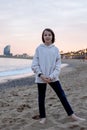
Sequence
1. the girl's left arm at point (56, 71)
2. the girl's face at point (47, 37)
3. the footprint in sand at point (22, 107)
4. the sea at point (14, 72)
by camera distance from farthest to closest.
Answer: the sea at point (14, 72), the footprint in sand at point (22, 107), the girl's face at point (47, 37), the girl's left arm at point (56, 71)

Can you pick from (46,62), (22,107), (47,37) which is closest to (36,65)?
(46,62)

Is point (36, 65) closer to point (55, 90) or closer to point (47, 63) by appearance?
point (47, 63)

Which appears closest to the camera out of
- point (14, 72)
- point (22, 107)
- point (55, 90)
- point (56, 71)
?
point (56, 71)

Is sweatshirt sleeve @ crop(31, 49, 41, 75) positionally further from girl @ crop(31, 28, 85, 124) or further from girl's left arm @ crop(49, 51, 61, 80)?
girl's left arm @ crop(49, 51, 61, 80)

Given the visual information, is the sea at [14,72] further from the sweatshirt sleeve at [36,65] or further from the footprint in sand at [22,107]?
the sweatshirt sleeve at [36,65]

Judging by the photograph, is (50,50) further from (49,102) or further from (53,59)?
(49,102)

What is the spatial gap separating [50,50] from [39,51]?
0.64 feet

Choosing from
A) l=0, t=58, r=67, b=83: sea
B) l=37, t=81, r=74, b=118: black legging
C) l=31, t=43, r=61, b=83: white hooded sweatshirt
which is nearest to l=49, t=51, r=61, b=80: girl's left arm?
l=31, t=43, r=61, b=83: white hooded sweatshirt

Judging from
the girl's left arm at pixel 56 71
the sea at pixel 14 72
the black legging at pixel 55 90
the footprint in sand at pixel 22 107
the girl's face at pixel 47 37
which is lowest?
the sea at pixel 14 72

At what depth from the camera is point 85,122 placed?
6473mm

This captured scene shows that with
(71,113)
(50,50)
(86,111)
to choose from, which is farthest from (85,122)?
(50,50)

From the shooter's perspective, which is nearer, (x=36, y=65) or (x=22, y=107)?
(x=36, y=65)

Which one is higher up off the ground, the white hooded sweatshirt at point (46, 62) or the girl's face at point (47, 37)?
the girl's face at point (47, 37)

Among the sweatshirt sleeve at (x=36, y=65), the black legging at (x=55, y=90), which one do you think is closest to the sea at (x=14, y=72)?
the black legging at (x=55, y=90)
